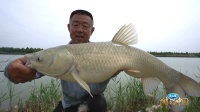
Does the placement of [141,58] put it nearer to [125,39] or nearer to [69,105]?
[125,39]

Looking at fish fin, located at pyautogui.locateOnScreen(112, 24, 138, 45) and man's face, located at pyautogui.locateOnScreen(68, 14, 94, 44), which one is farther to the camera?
man's face, located at pyautogui.locateOnScreen(68, 14, 94, 44)

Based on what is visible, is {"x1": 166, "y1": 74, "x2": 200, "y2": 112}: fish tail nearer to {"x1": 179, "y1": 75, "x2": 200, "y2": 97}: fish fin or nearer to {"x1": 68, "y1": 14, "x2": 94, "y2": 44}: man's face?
{"x1": 179, "y1": 75, "x2": 200, "y2": 97}: fish fin

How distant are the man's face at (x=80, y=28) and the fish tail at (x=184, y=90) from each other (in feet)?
4.63

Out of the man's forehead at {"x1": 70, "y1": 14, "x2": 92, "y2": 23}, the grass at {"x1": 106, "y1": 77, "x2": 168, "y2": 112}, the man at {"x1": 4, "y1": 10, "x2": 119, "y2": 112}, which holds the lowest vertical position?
the grass at {"x1": 106, "y1": 77, "x2": 168, "y2": 112}

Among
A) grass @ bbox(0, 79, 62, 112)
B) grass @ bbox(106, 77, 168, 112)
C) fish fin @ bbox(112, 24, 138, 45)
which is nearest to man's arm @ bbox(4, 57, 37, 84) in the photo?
fish fin @ bbox(112, 24, 138, 45)

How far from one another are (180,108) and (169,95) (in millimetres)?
204

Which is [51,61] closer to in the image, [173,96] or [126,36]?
[126,36]

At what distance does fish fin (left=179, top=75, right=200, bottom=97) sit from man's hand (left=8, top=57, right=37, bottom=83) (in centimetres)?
155

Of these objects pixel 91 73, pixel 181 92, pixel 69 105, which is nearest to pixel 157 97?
pixel 69 105

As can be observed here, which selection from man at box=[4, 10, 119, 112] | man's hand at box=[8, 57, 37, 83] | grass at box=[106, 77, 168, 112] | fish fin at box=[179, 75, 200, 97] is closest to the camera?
man's hand at box=[8, 57, 37, 83]

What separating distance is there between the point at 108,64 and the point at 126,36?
39cm

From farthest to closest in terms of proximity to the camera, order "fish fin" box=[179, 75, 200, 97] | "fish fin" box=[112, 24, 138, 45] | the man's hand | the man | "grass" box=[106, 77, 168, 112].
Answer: "grass" box=[106, 77, 168, 112] < the man < "fish fin" box=[112, 24, 138, 45] < "fish fin" box=[179, 75, 200, 97] < the man's hand

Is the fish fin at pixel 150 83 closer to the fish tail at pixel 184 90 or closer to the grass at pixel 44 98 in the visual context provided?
the fish tail at pixel 184 90

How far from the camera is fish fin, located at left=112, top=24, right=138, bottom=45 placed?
2.52 meters
